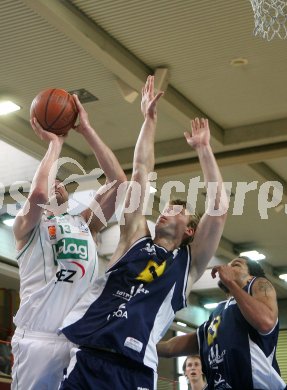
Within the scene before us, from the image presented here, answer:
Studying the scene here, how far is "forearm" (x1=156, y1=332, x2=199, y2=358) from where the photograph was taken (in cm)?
511

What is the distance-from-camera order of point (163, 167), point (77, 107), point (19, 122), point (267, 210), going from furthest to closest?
point (267, 210), point (163, 167), point (19, 122), point (77, 107)

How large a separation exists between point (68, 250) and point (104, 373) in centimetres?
95

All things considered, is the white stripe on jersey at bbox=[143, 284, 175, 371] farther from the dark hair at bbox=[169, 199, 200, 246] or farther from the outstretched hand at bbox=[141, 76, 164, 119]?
the outstretched hand at bbox=[141, 76, 164, 119]

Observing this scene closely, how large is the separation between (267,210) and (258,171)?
2.21 metres

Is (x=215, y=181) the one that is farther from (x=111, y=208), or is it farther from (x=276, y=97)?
(x=276, y=97)

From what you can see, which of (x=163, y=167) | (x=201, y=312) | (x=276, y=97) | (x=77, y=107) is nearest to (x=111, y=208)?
(x=77, y=107)

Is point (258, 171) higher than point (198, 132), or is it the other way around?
point (258, 171)

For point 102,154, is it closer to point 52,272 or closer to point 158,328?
point 52,272

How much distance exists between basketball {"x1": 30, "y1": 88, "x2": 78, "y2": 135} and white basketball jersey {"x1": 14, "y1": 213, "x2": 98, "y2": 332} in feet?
1.99

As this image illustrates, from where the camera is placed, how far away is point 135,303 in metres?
3.87

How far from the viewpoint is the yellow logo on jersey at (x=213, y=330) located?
195 inches

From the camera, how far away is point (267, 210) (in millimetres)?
13844

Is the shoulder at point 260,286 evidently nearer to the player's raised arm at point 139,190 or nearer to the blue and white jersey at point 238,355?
the blue and white jersey at point 238,355

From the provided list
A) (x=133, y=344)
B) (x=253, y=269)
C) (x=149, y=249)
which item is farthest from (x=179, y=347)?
(x=133, y=344)
